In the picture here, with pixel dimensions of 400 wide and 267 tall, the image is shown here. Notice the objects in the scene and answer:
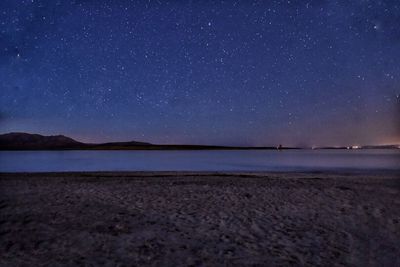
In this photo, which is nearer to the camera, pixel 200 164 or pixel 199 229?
pixel 199 229

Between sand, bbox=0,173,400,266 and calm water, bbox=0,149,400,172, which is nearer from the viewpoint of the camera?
sand, bbox=0,173,400,266

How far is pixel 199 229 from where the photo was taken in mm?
10211

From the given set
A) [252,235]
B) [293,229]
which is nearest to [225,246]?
[252,235]

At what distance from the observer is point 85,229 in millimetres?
10156

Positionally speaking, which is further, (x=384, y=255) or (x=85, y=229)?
(x=85, y=229)

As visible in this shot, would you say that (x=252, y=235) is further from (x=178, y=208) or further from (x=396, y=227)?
(x=396, y=227)

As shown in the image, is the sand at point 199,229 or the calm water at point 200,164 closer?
the sand at point 199,229

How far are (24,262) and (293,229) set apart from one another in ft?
22.4

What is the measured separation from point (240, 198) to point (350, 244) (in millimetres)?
5959

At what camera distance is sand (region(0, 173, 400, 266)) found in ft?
27.1

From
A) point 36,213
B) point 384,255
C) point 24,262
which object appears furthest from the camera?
point 36,213

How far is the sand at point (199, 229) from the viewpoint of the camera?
8273 millimetres

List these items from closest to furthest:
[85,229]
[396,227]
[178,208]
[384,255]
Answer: [384,255], [85,229], [396,227], [178,208]

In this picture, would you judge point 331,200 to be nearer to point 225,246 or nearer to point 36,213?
point 225,246
